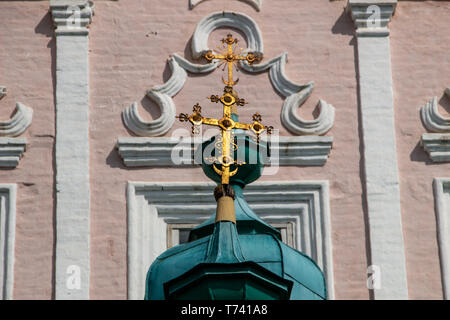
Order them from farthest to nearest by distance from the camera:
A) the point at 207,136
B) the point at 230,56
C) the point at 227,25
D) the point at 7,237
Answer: the point at 227,25 < the point at 207,136 < the point at 7,237 < the point at 230,56

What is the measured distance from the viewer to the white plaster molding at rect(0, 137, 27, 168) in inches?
723

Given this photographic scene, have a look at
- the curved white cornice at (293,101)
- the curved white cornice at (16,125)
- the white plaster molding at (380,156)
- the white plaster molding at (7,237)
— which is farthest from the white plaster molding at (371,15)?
the white plaster molding at (7,237)

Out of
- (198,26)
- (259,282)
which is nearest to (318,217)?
(198,26)

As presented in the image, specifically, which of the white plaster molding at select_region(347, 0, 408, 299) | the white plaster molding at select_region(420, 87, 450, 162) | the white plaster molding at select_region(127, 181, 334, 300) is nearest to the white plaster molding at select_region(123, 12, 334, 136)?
the white plaster molding at select_region(347, 0, 408, 299)

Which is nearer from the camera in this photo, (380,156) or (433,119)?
(380,156)

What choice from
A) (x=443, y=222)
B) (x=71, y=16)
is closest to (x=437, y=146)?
(x=443, y=222)

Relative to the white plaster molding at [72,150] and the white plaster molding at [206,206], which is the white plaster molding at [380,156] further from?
the white plaster molding at [72,150]

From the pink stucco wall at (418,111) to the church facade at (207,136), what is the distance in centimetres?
1

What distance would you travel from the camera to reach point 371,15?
18.9 meters

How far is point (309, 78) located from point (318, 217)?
116 cm

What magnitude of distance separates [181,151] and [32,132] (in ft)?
3.59

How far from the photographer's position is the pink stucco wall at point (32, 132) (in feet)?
58.9

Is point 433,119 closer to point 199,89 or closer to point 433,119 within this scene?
point 433,119
